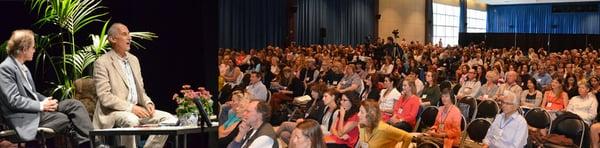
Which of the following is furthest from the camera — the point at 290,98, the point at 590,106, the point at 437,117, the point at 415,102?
the point at 290,98

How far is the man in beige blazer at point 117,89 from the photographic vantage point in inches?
156

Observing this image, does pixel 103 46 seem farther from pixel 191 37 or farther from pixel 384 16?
pixel 384 16

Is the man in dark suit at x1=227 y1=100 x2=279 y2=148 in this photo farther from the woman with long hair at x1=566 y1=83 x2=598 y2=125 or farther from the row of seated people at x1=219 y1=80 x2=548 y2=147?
the woman with long hair at x1=566 y1=83 x2=598 y2=125

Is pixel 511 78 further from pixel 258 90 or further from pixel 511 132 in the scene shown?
pixel 511 132

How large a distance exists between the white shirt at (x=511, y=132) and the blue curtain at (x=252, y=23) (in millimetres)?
13004

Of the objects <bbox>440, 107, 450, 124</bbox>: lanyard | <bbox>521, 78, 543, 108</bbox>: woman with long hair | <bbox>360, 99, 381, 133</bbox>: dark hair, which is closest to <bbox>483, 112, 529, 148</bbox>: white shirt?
<bbox>440, 107, 450, 124</bbox>: lanyard

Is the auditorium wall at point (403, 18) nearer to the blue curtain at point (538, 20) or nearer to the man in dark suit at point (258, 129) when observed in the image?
the blue curtain at point (538, 20)

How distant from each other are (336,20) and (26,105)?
69.6 ft

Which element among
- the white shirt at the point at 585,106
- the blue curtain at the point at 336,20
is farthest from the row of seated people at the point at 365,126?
the blue curtain at the point at 336,20

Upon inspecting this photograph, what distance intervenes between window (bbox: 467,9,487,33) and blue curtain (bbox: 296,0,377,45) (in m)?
10.4

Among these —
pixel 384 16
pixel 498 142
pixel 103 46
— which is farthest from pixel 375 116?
pixel 384 16

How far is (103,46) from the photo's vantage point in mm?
4828

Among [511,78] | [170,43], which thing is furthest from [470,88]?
[170,43]

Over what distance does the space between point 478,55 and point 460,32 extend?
46.3ft
